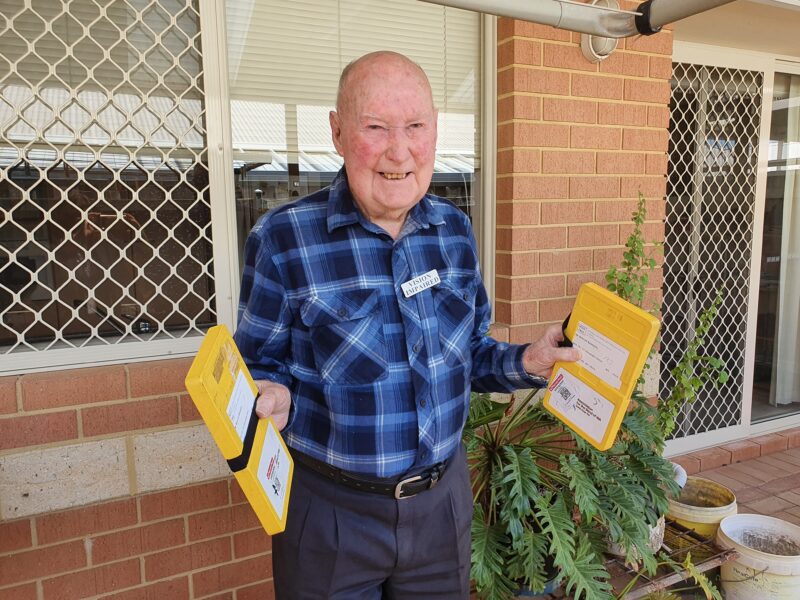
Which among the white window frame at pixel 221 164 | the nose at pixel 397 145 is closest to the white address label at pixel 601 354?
the nose at pixel 397 145

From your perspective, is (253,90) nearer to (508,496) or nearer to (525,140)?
(525,140)

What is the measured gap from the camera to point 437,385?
1471mm

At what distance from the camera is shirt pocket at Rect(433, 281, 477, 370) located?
151cm

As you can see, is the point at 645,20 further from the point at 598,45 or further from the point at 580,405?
the point at 580,405

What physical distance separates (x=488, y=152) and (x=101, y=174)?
1580 millimetres

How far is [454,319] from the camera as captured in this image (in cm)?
155

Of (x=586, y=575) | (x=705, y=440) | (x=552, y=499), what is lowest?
(x=705, y=440)

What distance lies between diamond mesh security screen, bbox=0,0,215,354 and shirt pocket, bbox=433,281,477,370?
3.55ft

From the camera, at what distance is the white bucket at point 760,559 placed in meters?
2.41

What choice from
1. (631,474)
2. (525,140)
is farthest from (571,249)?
(631,474)

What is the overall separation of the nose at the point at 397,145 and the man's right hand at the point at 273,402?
601mm

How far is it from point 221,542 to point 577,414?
1.52 meters

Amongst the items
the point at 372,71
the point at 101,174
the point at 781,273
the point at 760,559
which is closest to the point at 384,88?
the point at 372,71

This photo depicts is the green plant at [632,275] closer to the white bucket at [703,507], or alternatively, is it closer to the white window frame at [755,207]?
the white bucket at [703,507]
